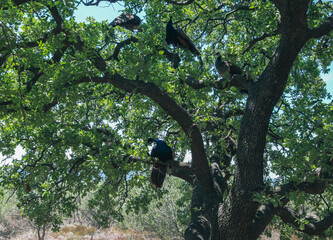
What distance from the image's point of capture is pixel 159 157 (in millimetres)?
5336

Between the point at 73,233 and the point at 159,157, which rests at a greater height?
the point at 159,157

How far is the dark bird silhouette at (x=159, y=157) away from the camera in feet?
17.5

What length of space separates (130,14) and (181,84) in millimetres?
3454

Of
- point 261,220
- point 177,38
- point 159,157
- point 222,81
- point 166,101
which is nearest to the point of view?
point 261,220

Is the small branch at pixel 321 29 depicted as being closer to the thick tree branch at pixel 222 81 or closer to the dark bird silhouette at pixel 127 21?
the thick tree branch at pixel 222 81

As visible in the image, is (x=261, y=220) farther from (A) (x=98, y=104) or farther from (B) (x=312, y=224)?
(A) (x=98, y=104)

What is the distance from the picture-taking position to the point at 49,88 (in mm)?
4746

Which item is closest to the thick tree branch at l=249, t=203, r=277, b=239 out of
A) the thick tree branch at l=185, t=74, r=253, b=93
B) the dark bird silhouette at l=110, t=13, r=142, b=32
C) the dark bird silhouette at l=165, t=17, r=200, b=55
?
the thick tree branch at l=185, t=74, r=253, b=93

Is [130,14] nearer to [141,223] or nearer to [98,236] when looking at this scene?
[141,223]

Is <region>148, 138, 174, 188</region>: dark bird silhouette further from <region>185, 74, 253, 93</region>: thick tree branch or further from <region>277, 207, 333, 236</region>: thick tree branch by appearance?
<region>277, 207, 333, 236</region>: thick tree branch

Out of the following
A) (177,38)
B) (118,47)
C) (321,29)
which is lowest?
(118,47)

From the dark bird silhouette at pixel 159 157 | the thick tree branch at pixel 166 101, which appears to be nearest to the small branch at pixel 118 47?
the thick tree branch at pixel 166 101

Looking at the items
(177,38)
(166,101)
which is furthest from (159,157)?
(177,38)

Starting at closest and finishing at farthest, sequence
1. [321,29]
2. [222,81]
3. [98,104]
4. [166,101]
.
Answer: [321,29] → [166,101] → [222,81] → [98,104]
